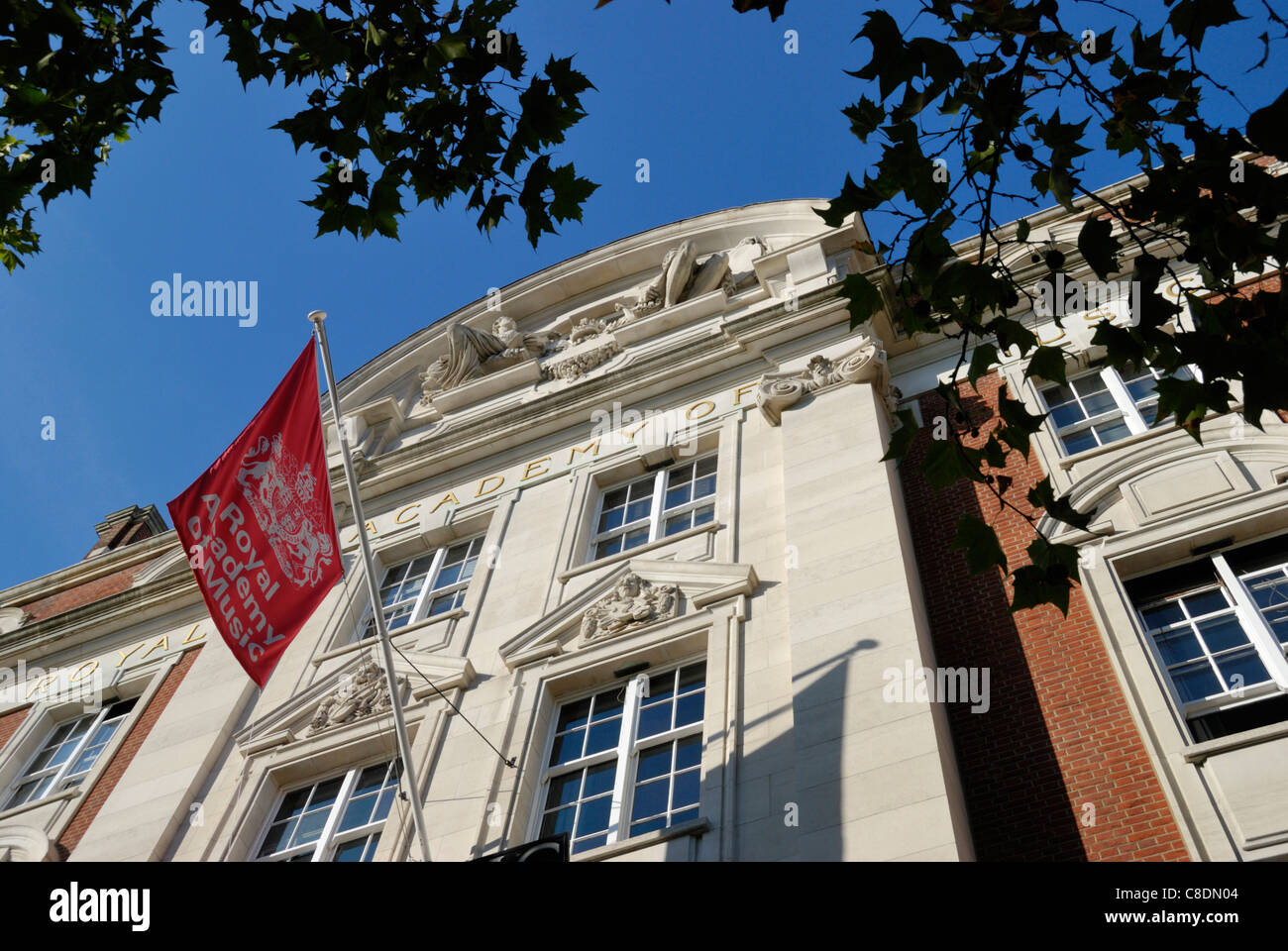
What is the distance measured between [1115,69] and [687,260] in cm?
1495

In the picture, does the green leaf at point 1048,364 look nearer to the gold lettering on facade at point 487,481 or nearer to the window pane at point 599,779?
the window pane at point 599,779

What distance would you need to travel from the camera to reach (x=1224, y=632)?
12.0 metres

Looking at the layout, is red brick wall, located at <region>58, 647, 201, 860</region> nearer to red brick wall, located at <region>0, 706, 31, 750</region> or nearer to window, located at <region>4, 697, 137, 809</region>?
window, located at <region>4, 697, 137, 809</region>

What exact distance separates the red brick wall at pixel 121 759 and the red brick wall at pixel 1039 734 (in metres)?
11.5

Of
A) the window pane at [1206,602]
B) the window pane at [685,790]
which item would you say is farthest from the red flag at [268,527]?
the window pane at [1206,602]

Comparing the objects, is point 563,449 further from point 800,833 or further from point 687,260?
point 800,833

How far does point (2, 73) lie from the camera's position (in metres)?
9.77

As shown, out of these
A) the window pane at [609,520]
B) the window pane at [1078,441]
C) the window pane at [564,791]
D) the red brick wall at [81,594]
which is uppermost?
the red brick wall at [81,594]

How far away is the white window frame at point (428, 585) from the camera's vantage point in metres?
18.0

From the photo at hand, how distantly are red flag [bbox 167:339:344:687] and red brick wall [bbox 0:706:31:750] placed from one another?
8.22 m

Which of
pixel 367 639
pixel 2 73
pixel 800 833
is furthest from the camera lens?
pixel 367 639

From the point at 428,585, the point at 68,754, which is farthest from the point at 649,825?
the point at 68,754

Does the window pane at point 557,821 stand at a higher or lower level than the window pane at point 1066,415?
lower
